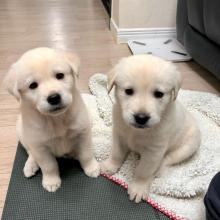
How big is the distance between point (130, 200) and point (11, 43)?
2.07m

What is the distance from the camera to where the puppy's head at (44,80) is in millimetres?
1233

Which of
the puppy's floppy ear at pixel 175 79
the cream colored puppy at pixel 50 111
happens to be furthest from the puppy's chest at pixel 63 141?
the puppy's floppy ear at pixel 175 79

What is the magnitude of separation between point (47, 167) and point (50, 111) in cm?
33

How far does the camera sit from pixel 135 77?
4.00 ft

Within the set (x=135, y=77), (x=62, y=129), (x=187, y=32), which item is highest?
(x=135, y=77)

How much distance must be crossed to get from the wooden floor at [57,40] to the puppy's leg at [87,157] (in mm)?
394

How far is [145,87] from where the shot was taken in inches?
48.0

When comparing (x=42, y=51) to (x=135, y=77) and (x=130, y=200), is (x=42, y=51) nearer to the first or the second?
(x=135, y=77)

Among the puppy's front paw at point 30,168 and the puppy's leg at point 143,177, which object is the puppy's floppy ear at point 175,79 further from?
the puppy's front paw at point 30,168

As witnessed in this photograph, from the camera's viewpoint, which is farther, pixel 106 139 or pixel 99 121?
pixel 99 121

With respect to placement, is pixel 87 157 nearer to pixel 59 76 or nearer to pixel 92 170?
pixel 92 170

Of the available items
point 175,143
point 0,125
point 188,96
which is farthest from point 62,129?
point 188,96

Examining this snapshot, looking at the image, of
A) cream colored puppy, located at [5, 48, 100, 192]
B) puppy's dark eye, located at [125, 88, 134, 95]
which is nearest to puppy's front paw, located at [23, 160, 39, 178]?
cream colored puppy, located at [5, 48, 100, 192]

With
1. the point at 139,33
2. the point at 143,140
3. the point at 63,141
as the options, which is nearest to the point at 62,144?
the point at 63,141
